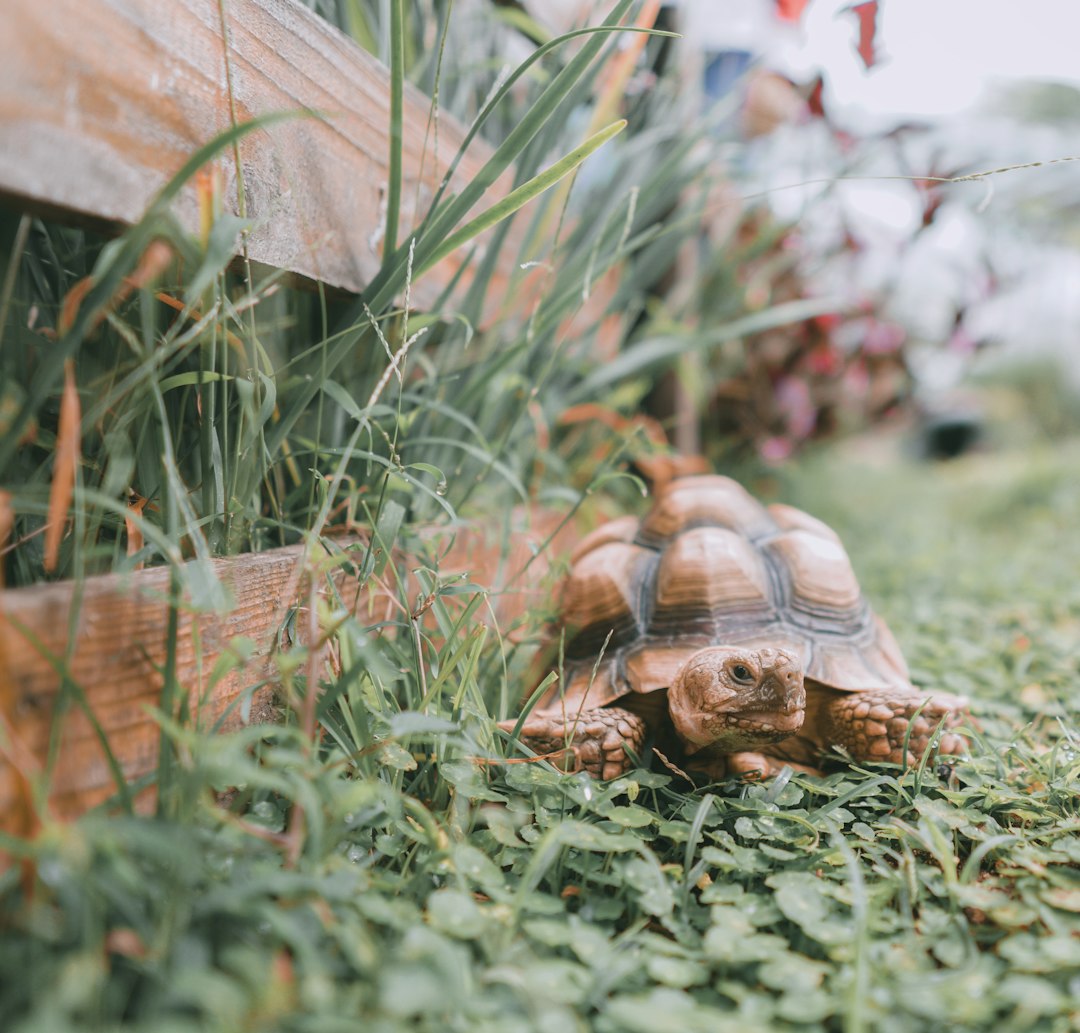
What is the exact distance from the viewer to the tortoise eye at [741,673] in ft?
3.42

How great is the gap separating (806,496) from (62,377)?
314 centimetres

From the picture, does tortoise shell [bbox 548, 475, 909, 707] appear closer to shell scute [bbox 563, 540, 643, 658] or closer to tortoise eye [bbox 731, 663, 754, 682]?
shell scute [bbox 563, 540, 643, 658]

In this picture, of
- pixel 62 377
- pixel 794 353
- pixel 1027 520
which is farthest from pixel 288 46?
pixel 1027 520

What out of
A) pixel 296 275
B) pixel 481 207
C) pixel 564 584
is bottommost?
pixel 564 584

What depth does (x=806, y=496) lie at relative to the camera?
3.54m

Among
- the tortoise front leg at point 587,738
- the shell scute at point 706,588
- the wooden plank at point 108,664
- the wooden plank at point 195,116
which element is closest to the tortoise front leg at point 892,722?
the shell scute at point 706,588

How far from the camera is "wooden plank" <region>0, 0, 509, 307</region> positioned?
71 cm

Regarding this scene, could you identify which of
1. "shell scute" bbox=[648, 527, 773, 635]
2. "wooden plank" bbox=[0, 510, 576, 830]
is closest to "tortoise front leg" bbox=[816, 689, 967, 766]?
"shell scute" bbox=[648, 527, 773, 635]

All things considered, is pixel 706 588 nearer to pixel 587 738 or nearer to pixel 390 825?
pixel 587 738

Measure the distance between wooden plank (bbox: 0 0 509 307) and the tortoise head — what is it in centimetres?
78

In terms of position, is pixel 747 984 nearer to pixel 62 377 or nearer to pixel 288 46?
pixel 62 377

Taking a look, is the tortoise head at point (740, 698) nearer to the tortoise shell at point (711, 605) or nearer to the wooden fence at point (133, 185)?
the tortoise shell at point (711, 605)

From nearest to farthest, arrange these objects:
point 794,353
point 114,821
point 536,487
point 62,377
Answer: point 114,821 → point 62,377 → point 536,487 → point 794,353

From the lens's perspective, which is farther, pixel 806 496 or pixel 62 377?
pixel 806 496
